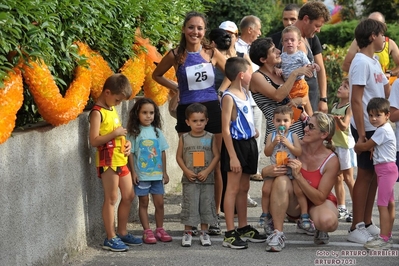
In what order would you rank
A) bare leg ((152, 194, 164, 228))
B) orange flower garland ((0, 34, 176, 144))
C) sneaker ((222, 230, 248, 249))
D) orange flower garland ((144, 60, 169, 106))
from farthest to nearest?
1. orange flower garland ((144, 60, 169, 106))
2. bare leg ((152, 194, 164, 228))
3. sneaker ((222, 230, 248, 249))
4. orange flower garland ((0, 34, 176, 144))

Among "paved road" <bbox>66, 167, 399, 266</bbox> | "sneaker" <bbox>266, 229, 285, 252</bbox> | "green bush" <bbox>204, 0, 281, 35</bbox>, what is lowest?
"paved road" <bbox>66, 167, 399, 266</bbox>

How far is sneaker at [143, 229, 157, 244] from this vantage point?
23.6ft

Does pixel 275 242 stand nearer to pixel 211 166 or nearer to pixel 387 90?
pixel 211 166

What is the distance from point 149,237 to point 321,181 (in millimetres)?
1627

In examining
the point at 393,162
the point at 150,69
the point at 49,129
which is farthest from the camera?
the point at 150,69

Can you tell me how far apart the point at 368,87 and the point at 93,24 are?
8.17ft

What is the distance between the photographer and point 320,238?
23.0 ft

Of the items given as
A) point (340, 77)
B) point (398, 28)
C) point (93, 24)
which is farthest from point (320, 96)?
point (398, 28)

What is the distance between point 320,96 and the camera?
873 cm

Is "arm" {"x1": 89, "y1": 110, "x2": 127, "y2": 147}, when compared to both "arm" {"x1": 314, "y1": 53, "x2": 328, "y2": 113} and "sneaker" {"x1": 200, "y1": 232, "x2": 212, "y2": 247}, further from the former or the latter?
"arm" {"x1": 314, "y1": 53, "x2": 328, "y2": 113}

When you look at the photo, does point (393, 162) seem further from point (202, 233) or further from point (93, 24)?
point (93, 24)

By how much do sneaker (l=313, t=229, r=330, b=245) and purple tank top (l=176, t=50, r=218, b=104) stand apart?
1634mm

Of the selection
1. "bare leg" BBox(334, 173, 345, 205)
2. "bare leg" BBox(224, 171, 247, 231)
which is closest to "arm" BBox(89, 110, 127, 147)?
"bare leg" BBox(224, 171, 247, 231)

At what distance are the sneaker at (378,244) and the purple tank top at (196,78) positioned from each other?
6.59 feet
